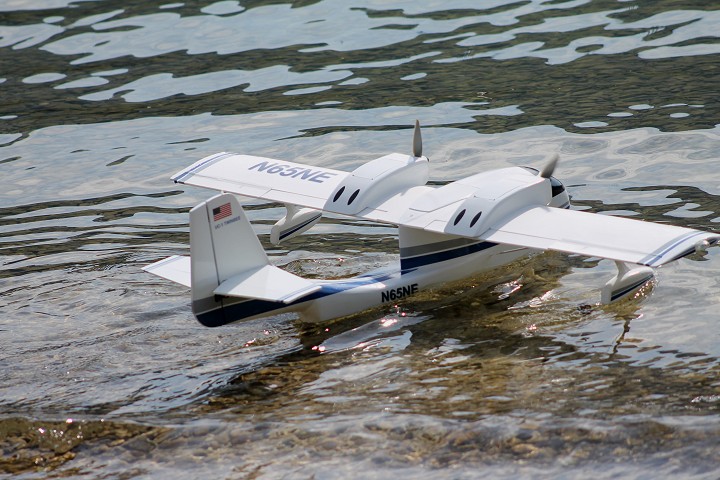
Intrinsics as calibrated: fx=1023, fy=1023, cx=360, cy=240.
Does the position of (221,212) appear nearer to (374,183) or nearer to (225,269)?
(225,269)

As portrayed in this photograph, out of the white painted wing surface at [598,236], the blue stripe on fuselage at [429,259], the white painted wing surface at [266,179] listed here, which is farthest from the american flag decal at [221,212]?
the white painted wing surface at [598,236]

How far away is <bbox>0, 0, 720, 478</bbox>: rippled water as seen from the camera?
40.4ft

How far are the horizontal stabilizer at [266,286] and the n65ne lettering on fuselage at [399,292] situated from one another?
2044 millimetres

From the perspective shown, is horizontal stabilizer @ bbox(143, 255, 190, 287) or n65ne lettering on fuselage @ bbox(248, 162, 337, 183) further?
n65ne lettering on fuselage @ bbox(248, 162, 337, 183)

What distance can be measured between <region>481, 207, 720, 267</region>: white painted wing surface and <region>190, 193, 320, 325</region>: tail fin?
3.33 meters

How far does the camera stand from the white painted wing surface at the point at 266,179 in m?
18.2

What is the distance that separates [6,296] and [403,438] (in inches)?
345

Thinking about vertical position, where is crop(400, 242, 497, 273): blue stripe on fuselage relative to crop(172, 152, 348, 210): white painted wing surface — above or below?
below

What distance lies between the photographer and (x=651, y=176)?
22.4 metres

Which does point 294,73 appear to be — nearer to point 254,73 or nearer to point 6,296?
point 254,73

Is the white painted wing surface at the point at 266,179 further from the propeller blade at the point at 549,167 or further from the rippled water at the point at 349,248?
the propeller blade at the point at 549,167

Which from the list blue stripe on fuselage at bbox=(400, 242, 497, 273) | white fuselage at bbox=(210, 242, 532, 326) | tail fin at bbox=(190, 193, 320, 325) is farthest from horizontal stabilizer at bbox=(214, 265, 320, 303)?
blue stripe on fuselage at bbox=(400, 242, 497, 273)

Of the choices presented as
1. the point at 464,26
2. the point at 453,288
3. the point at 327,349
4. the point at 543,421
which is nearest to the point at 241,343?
the point at 327,349

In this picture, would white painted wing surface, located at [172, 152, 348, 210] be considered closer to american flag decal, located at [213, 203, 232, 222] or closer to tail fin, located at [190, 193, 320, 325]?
tail fin, located at [190, 193, 320, 325]
